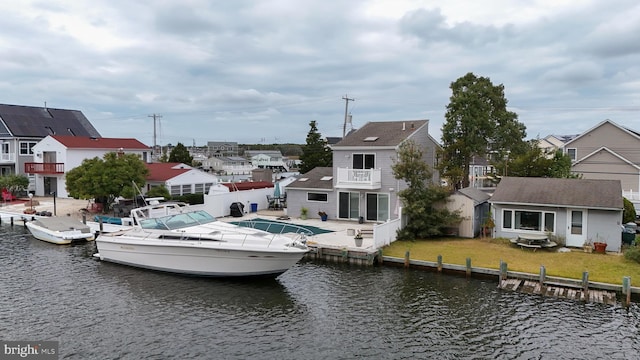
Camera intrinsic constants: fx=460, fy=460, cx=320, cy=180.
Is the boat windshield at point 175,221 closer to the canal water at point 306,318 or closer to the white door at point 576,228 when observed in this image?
the canal water at point 306,318

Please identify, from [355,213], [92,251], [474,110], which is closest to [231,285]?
[92,251]

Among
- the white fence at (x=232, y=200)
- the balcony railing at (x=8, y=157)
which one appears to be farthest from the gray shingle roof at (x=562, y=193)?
the balcony railing at (x=8, y=157)

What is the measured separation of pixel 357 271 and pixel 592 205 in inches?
419

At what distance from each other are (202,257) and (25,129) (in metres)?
38.4

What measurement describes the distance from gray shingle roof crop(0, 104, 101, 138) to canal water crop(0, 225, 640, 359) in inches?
1308

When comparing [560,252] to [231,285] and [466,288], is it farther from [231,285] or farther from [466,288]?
[231,285]

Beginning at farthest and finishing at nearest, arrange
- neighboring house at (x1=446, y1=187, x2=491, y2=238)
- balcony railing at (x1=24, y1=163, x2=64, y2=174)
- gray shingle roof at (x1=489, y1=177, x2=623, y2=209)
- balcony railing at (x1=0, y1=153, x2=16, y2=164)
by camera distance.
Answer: balcony railing at (x1=0, y1=153, x2=16, y2=164)
balcony railing at (x1=24, y1=163, x2=64, y2=174)
neighboring house at (x1=446, y1=187, x2=491, y2=238)
gray shingle roof at (x1=489, y1=177, x2=623, y2=209)

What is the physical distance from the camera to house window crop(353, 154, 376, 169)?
2766 centimetres

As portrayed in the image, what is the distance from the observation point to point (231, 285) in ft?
57.7

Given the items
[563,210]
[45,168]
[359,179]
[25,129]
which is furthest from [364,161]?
[25,129]

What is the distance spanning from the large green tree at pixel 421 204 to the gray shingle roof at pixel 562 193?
252cm

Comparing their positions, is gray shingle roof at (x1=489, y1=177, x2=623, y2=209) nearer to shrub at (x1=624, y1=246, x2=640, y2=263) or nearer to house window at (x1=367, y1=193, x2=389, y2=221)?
shrub at (x1=624, y1=246, x2=640, y2=263)

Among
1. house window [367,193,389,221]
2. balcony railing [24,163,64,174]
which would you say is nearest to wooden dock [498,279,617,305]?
house window [367,193,389,221]

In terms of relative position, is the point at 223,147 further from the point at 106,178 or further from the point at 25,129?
the point at 106,178
